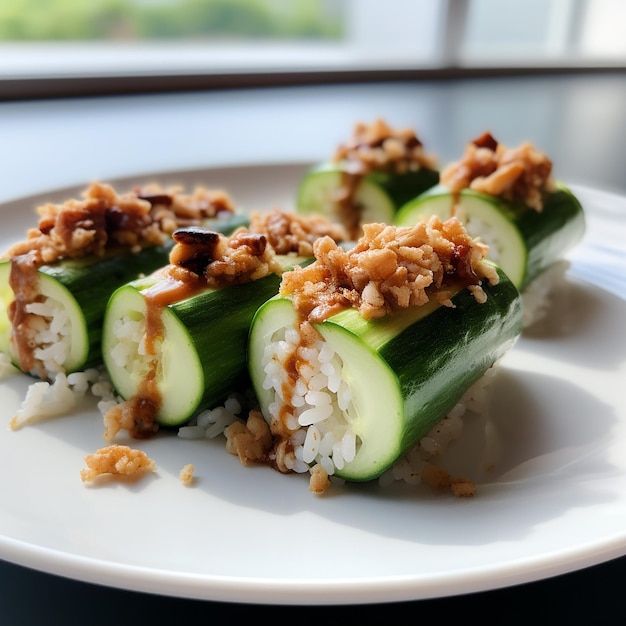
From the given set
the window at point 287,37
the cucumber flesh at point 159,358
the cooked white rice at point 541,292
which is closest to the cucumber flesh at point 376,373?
the cucumber flesh at point 159,358

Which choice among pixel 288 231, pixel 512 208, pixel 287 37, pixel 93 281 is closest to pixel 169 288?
pixel 93 281

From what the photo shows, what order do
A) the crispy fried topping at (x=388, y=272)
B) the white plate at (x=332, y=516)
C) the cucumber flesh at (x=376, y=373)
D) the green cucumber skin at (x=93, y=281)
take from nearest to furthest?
the white plate at (x=332, y=516)
the cucumber flesh at (x=376, y=373)
the crispy fried topping at (x=388, y=272)
the green cucumber skin at (x=93, y=281)

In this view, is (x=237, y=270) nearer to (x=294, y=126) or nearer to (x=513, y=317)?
(x=513, y=317)

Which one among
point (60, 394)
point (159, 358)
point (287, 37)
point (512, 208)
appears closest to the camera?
point (159, 358)

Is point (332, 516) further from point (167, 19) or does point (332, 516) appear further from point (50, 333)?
point (167, 19)

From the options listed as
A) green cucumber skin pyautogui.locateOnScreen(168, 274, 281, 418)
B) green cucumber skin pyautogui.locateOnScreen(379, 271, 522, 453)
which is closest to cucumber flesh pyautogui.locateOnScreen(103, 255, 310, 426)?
green cucumber skin pyautogui.locateOnScreen(168, 274, 281, 418)

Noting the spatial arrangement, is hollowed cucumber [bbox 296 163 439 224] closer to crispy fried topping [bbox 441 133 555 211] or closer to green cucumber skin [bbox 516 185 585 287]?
crispy fried topping [bbox 441 133 555 211]

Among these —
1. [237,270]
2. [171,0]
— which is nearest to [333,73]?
[171,0]

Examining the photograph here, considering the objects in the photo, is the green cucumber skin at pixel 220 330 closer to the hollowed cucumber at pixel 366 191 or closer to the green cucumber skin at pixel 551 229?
the green cucumber skin at pixel 551 229
